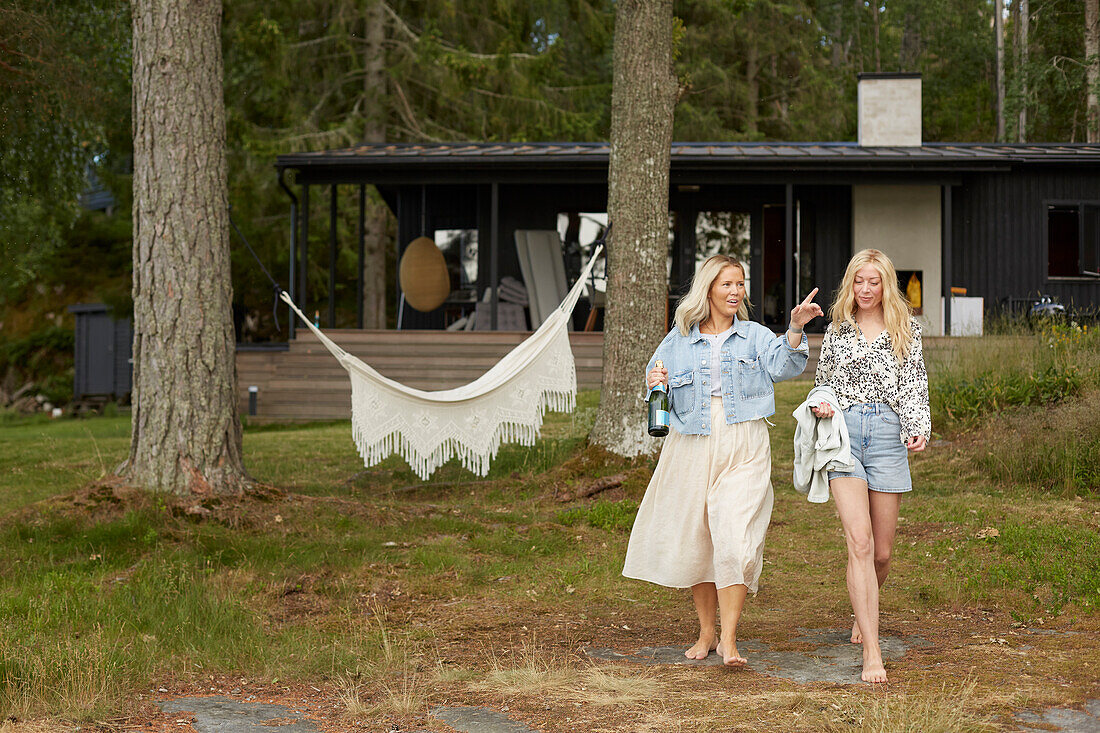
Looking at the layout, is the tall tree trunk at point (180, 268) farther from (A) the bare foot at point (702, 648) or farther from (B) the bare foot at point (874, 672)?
(B) the bare foot at point (874, 672)

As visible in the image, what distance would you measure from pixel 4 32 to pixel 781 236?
10465 mm

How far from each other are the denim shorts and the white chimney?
12.2 meters

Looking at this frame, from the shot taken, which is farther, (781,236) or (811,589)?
(781,236)

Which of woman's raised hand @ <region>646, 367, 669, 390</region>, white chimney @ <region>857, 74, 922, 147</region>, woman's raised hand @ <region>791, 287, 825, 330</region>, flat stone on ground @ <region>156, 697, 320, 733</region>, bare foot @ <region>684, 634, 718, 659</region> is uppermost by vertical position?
white chimney @ <region>857, 74, 922, 147</region>

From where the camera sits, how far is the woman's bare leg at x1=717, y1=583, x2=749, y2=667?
12.2 feet

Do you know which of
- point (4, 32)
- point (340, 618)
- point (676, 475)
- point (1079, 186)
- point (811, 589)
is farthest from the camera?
point (1079, 186)

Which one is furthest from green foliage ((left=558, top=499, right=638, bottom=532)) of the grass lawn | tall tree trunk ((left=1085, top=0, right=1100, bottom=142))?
tall tree trunk ((left=1085, top=0, right=1100, bottom=142))

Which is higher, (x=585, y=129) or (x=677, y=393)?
(x=585, y=129)

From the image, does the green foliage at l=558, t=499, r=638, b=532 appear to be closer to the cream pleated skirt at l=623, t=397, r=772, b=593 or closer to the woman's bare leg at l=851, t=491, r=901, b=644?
the cream pleated skirt at l=623, t=397, r=772, b=593

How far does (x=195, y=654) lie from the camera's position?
397 cm

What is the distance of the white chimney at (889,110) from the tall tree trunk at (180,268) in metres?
11.0

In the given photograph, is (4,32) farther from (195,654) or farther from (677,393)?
(677,393)

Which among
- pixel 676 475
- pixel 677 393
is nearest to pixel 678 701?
pixel 676 475

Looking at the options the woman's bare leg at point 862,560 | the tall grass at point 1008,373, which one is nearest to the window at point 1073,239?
the tall grass at point 1008,373
